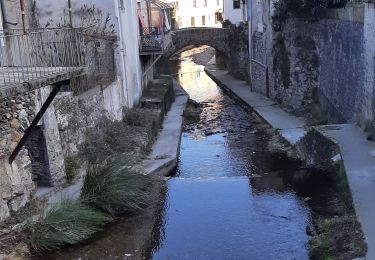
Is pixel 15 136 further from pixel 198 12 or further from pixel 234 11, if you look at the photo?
pixel 198 12

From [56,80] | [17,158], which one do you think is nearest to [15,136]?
[17,158]

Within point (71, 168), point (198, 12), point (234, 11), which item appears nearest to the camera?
point (71, 168)

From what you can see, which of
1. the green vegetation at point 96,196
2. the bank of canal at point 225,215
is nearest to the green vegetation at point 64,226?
the green vegetation at point 96,196

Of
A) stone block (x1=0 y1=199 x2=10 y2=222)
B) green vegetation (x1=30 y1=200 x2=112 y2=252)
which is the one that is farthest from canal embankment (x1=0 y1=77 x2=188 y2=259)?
stone block (x1=0 y1=199 x2=10 y2=222)

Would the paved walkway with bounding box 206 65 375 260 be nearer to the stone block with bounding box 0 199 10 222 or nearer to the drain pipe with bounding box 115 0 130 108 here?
the drain pipe with bounding box 115 0 130 108

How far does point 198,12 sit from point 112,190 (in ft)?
180

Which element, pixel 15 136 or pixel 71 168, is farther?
pixel 71 168

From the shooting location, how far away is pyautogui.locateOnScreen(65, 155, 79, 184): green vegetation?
12281mm

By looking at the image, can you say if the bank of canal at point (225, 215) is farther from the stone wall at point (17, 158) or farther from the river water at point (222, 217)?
the stone wall at point (17, 158)

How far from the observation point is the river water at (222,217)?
9398mm

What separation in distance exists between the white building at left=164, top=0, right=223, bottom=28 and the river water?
47.4 meters

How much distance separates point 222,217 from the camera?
10.9 meters

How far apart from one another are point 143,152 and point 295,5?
9495 mm

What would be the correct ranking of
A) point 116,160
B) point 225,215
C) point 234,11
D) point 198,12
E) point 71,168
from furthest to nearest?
point 198,12
point 234,11
point 71,168
point 116,160
point 225,215
